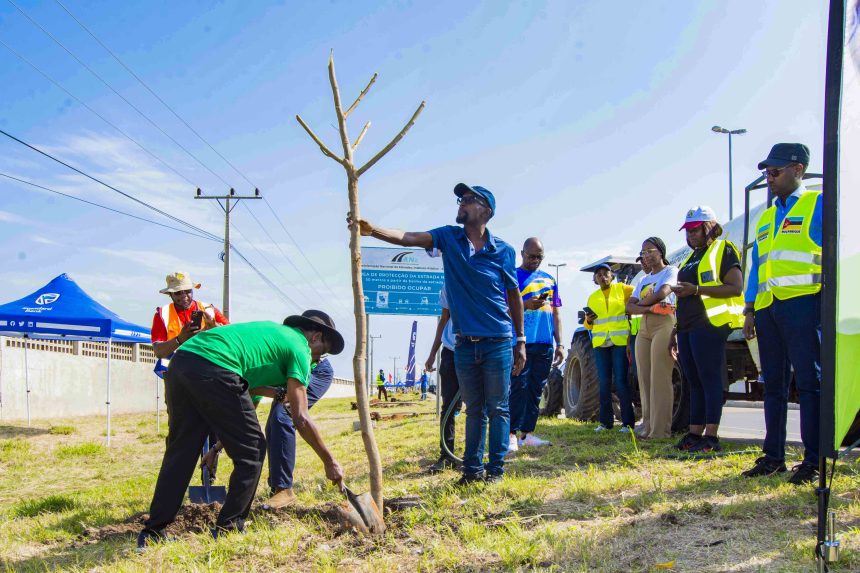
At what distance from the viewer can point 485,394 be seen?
4.74 metres

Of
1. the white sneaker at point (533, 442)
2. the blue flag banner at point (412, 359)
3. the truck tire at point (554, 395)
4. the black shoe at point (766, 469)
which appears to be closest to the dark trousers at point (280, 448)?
the white sneaker at point (533, 442)

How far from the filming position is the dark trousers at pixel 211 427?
12.4 ft

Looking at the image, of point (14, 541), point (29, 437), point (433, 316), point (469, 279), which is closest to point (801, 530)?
point (469, 279)

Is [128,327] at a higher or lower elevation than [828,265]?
lower

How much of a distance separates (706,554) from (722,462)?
7.37 ft

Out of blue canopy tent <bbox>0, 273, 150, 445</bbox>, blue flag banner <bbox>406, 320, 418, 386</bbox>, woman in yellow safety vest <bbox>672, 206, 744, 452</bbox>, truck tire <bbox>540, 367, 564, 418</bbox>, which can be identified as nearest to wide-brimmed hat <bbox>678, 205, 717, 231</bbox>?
woman in yellow safety vest <bbox>672, 206, 744, 452</bbox>

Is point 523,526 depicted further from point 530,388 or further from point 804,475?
point 530,388

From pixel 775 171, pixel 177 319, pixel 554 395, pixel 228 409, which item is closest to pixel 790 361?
pixel 775 171

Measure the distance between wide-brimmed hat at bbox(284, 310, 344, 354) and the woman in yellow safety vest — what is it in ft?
8.86

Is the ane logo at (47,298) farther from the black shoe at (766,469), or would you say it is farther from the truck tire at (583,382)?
the black shoe at (766,469)

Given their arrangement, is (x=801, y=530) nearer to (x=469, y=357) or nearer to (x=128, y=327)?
(x=469, y=357)

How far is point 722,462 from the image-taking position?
5.04 m

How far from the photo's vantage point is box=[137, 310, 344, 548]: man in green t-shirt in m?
3.79

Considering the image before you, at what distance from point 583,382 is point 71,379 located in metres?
15.5
